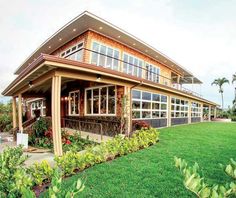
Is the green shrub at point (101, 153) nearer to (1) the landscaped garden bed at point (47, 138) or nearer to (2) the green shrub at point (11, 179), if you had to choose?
(2) the green shrub at point (11, 179)

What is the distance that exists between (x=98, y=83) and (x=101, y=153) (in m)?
7.33

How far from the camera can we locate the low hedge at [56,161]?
9.94 ft

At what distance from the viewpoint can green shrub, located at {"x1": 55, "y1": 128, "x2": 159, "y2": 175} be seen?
5457mm

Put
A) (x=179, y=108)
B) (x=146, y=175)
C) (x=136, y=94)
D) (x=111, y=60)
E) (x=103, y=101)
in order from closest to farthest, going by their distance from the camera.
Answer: (x=146, y=175)
(x=103, y=101)
(x=136, y=94)
(x=111, y=60)
(x=179, y=108)

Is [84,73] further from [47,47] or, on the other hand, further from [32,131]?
[47,47]

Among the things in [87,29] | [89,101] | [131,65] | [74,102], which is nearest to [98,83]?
[89,101]

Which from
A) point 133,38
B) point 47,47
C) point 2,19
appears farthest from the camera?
point 47,47

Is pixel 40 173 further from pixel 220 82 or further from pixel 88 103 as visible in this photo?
pixel 220 82

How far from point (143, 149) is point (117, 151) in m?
1.44

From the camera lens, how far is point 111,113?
41.4 feet

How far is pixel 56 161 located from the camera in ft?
17.8

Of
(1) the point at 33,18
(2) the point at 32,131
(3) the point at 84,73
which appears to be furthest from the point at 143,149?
(1) the point at 33,18

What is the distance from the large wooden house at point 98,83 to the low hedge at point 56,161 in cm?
161

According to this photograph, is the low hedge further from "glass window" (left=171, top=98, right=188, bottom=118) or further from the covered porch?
"glass window" (left=171, top=98, right=188, bottom=118)
